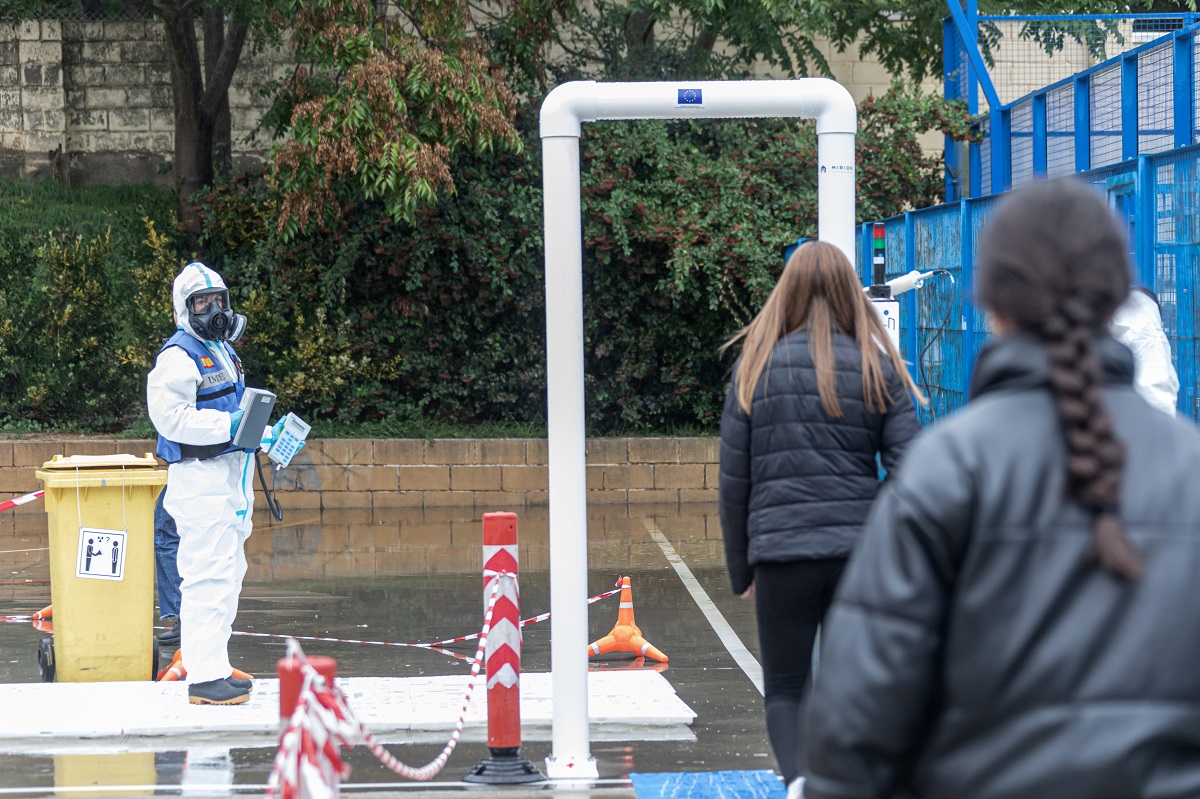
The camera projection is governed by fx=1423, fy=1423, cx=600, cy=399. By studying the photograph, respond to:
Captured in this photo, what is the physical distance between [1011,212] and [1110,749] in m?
0.79

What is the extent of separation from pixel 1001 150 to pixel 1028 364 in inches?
489

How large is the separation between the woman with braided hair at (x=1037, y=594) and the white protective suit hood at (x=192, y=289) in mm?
5013

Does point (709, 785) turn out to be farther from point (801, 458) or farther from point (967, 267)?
point (967, 267)

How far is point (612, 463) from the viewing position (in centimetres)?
1409

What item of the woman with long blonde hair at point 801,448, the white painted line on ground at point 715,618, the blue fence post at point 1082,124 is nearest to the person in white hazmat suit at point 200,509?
the white painted line on ground at point 715,618

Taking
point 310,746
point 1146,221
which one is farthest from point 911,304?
point 310,746

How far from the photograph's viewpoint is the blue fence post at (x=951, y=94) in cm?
1523

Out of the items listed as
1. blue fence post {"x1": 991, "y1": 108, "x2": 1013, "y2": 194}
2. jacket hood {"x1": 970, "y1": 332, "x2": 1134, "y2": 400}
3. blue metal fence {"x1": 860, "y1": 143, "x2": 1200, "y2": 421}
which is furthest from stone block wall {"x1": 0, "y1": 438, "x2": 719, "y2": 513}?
jacket hood {"x1": 970, "y1": 332, "x2": 1134, "y2": 400}

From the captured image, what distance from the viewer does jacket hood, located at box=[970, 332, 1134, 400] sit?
204 centimetres

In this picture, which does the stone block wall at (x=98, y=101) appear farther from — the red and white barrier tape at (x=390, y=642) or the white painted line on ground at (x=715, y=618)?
the red and white barrier tape at (x=390, y=642)

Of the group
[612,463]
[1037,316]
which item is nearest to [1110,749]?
[1037,316]

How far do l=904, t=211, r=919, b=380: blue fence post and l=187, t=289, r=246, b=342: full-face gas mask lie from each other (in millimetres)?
6201

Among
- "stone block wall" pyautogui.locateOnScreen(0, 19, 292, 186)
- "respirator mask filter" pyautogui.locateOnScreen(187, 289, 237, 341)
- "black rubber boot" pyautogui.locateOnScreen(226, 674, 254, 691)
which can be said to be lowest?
"black rubber boot" pyautogui.locateOnScreen(226, 674, 254, 691)

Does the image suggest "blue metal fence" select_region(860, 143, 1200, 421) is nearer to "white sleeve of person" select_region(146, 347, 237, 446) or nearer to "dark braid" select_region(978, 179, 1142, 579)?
"white sleeve of person" select_region(146, 347, 237, 446)
